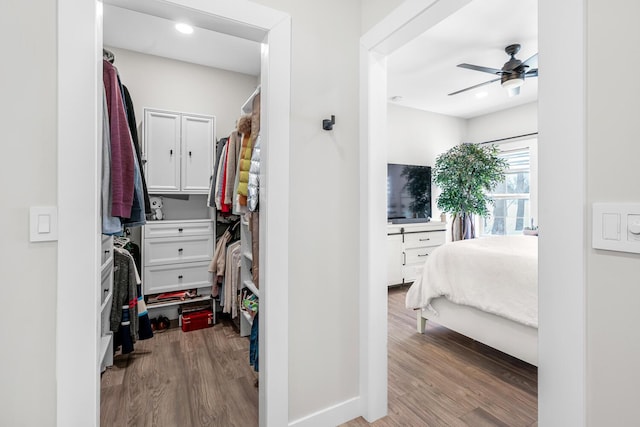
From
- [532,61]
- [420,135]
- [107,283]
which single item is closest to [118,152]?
[107,283]

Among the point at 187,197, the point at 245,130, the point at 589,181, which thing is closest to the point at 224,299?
the point at 187,197

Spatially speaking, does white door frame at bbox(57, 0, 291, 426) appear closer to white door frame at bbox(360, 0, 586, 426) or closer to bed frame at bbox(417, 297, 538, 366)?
white door frame at bbox(360, 0, 586, 426)

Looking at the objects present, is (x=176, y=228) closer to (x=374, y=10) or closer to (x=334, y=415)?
(x=334, y=415)

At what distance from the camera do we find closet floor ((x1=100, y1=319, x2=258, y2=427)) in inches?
65.8

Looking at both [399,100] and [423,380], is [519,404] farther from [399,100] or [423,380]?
[399,100]

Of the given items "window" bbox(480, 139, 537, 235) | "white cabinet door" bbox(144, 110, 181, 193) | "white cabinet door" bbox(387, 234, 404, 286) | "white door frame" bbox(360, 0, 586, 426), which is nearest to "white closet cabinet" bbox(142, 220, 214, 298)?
"white cabinet door" bbox(144, 110, 181, 193)

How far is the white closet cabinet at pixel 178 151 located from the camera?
2.73 meters

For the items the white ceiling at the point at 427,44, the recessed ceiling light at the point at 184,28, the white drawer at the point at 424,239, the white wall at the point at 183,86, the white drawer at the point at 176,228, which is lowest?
the white drawer at the point at 424,239

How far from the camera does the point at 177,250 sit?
2.83 m

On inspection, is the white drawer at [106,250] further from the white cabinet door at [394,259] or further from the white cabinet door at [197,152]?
the white cabinet door at [394,259]

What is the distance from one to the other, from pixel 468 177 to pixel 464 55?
6.07 feet

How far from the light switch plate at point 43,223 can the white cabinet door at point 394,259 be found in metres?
3.49

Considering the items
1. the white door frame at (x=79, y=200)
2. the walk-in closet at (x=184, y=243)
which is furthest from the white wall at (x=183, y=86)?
the white door frame at (x=79, y=200)

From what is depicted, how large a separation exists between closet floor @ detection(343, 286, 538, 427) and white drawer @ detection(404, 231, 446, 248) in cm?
163
